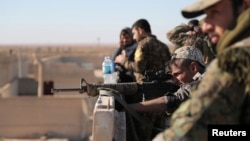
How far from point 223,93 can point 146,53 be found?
140 inches

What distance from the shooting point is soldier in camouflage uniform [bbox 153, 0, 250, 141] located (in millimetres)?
1573

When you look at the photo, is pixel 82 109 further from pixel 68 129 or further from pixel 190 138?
pixel 190 138

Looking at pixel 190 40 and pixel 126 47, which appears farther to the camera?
→ pixel 126 47

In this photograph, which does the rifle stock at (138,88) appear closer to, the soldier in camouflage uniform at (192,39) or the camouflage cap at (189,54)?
the camouflage cap at (189,54)

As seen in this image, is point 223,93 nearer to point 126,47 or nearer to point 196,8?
point 196,8

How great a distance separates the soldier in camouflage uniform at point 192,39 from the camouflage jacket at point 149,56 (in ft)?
0.66

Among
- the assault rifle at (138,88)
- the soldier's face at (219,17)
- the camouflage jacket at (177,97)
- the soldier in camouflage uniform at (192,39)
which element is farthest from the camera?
the soldier in camouflage uniform at (192,39)

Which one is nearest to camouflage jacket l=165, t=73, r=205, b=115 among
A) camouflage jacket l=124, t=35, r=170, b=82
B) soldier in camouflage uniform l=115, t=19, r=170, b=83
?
soldier in camouflage uniform l=115, t=19, r=170, b=83

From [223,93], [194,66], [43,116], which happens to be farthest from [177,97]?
[43,116]

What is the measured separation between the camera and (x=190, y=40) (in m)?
5.17

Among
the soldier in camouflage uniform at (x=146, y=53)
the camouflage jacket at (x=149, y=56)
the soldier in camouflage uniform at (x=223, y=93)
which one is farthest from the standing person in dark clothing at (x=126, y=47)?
the soldier in camouflage uniform at (x=223, y=93)

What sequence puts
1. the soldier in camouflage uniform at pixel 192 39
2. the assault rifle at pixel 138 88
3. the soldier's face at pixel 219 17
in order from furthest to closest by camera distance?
1. the soldier in camouflage uniform at pixel 192 39
2. the assault rifle at pixel 138 88
3. the soldier's face at pixel 219 17

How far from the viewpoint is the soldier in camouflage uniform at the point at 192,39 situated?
509cm

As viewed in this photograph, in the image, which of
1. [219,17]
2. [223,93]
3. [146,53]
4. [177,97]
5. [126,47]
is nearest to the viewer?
[223,93]
